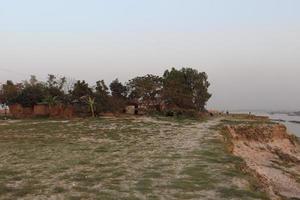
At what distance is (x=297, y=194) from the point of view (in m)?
17.3

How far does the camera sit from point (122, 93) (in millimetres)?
77625

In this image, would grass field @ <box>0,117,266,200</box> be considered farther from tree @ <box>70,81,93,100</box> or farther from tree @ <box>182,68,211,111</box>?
tree @ <box>182,68,211,111</box>

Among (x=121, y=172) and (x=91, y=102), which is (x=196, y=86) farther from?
(x=121, y=172)

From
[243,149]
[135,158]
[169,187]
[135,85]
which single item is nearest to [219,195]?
[169,187]

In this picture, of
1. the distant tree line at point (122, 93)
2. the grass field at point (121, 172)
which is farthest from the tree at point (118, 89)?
the grass field at point (121, 172)

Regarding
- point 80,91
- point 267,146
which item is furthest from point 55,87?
point 267,146

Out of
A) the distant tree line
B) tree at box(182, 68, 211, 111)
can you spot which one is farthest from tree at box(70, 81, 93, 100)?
tree at box(182, 68, 211, 111)

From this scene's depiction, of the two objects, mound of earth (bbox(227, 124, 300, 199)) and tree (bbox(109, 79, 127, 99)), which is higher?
tree (bbox(109, 79, 127, 99))

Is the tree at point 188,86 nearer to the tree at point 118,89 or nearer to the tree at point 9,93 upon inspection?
the tree at point 118,89

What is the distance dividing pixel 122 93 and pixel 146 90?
6.14 metres

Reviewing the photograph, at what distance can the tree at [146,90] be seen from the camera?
73.2 m

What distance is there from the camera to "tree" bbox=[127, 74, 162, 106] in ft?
240

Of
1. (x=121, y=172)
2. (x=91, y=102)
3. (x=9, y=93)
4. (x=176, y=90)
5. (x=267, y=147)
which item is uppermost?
(x=176, y=90)

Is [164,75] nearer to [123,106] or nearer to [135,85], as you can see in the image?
[135,85]
